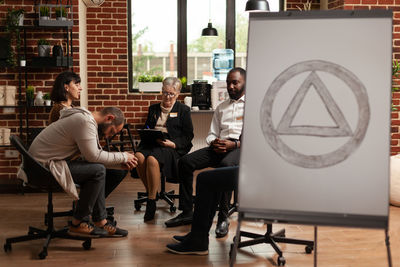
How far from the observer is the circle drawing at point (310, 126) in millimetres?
1982

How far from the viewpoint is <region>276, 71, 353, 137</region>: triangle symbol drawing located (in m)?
2.00

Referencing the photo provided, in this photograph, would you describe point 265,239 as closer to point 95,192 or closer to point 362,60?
point 95,192

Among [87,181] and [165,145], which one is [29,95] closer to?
[165,145]

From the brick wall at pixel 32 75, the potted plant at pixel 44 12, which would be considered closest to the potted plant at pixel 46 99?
the brick wall at pixel 32 75

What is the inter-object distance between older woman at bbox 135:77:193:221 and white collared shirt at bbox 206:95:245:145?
42 cm

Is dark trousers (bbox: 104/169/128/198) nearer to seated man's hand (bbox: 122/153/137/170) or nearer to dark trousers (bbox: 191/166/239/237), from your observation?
seated man's hand (bbox: 122/153/137/170)

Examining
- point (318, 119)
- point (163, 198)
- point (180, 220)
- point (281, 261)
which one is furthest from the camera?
point (163, 198)

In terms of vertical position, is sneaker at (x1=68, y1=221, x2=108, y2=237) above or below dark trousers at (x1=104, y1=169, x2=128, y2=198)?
below

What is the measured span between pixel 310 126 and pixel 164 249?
1484 mm

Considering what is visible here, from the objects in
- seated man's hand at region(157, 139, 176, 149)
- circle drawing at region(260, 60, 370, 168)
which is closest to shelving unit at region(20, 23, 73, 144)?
seated man's hand at region(157, 139, 176, 149)

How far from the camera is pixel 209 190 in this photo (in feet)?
9.39

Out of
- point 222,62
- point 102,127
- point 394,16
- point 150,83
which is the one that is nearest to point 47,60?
point 150,83

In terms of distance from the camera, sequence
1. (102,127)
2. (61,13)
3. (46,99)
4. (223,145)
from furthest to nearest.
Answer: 1. (46,99)
2. (61,13)
3. (223,145)
4. (102,127)

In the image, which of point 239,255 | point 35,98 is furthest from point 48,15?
point 239,255
